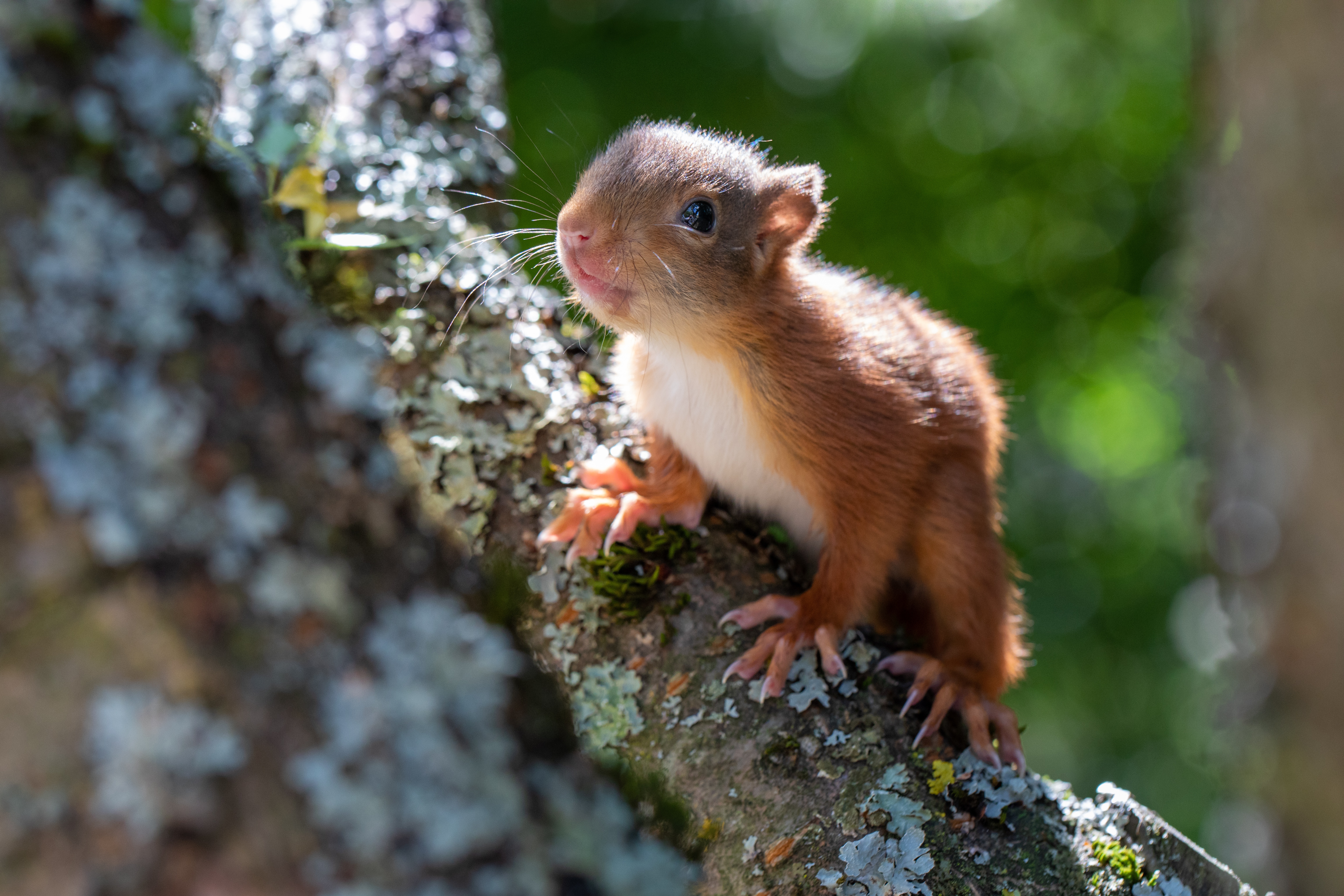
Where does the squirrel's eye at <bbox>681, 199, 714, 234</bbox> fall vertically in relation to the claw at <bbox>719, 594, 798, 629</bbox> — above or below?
above

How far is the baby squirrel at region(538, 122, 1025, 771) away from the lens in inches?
107

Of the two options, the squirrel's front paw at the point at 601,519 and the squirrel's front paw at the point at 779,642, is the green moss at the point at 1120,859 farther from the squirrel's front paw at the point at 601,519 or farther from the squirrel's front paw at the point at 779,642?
the squirrel's front paw at the point at 601,519

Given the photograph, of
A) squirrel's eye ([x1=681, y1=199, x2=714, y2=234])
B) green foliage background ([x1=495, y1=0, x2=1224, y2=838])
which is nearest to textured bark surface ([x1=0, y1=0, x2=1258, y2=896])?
squirrel's eye ([x1=681, y1=199, x2=714, y2=234])

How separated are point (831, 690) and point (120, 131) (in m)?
1.76

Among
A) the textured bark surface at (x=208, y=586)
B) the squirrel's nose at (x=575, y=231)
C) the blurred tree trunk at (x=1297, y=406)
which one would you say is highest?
the blurred tree trunk at (x=1297, y=406)

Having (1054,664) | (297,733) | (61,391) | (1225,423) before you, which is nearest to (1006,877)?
(1225,423)

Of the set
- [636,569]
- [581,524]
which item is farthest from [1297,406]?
[581,524]

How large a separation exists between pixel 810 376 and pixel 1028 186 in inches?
194

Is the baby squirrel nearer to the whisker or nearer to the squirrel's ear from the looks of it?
the squirrel's ear

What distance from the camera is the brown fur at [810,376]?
2.72 m

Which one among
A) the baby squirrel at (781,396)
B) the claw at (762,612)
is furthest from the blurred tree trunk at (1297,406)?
the baby squirrel at (781,396)

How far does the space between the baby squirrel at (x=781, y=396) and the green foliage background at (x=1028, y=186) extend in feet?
12.0

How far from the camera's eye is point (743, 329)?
2.84m

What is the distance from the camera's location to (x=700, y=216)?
281 centimetres
